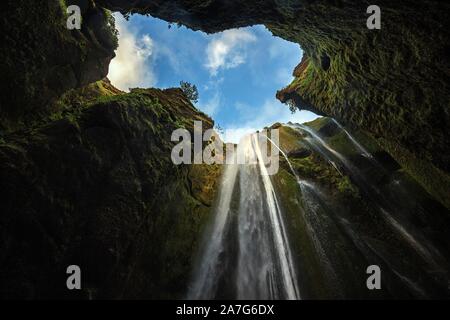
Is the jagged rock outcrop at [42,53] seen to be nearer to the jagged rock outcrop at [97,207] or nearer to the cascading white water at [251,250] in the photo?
the jagged rock outcrop at [97,207]

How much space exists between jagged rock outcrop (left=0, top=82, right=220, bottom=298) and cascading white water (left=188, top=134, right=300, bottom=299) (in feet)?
2.11

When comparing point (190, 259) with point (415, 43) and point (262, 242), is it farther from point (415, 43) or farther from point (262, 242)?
point (415, 43)

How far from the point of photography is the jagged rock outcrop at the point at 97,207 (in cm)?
553

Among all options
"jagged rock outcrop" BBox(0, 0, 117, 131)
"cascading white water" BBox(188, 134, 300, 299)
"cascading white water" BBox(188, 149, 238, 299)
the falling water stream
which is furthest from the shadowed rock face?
"cascading white water" BBox(188, 149, 238, 299)

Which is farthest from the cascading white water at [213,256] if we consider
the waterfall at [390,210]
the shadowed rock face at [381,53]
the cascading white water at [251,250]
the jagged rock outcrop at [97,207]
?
the waterfall at [390,210]

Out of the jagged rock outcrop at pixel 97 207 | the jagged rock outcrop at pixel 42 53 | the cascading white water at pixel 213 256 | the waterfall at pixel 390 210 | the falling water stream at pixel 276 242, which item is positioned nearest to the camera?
the jagged rock outcrop at pixel 97 207

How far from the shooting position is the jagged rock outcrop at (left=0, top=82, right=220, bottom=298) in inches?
218

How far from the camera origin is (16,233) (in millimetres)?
5402

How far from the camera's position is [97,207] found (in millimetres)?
6742

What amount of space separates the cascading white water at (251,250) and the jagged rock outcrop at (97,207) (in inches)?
25.4

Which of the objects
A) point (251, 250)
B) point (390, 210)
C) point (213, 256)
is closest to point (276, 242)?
point (251, 250)

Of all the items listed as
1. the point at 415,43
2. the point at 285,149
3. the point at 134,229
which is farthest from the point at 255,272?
the point at 285,149

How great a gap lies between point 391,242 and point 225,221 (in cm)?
652

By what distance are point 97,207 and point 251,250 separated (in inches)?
192
